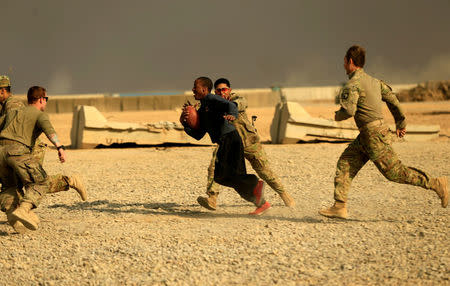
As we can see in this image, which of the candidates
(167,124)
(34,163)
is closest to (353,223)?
(34,163)

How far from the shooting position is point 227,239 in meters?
5.41

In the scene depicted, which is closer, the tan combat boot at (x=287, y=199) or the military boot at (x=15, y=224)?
the military boot at (x=15, y=224)

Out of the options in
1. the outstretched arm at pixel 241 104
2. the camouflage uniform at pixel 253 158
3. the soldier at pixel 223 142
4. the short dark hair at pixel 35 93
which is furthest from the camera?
the outstretched arm at pixel 241 104

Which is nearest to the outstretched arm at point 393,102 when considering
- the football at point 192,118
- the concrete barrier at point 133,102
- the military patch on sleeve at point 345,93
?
Answer: the military patch on sleeve at point 345,93

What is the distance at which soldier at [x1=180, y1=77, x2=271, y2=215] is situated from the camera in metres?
6.36

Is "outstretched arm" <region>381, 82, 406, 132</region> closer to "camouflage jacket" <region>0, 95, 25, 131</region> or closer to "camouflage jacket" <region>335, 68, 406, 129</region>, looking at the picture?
"camouflage jacket" <region>335, 68, 406, 129</region>

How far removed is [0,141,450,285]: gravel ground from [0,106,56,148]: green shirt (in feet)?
2.96

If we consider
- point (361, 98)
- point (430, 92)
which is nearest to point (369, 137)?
point (361, 98)

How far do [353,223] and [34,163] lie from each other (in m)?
3.03

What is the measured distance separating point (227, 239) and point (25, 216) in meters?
1.83

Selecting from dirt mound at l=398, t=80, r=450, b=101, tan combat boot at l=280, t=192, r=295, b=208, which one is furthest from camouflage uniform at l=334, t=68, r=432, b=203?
dirt mound at l=398, t=80, r=450, b=101

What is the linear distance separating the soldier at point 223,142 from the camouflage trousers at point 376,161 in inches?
36.1

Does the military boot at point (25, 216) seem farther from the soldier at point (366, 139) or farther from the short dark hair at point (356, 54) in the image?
the short dark hair at point (356, 54)

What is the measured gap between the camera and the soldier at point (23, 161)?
582 centimetres
